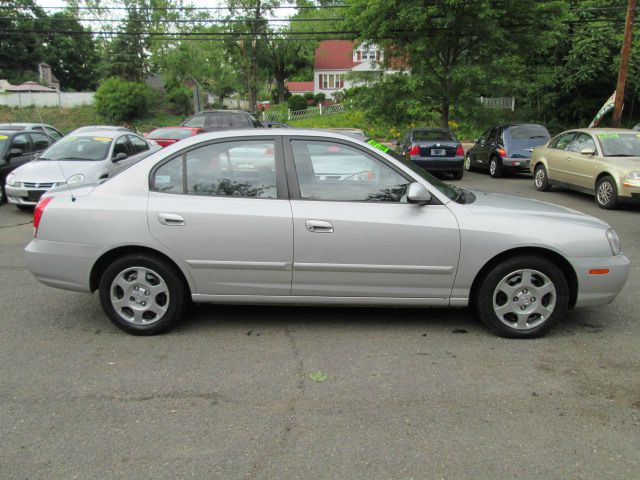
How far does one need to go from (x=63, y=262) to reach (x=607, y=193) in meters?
10.1

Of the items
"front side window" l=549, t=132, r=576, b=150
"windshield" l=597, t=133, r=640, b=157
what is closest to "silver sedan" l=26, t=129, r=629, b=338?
"windshield" l=597, t=133, r=640, b=157

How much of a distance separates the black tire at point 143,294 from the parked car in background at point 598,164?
9.14 m

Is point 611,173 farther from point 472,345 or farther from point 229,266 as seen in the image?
point 229,266

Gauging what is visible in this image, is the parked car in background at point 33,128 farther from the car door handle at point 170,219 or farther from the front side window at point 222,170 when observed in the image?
the car door handle at point 170,219

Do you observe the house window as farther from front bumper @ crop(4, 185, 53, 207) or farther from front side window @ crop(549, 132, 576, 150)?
front bumper @ crop(4, 185, 53, 207)

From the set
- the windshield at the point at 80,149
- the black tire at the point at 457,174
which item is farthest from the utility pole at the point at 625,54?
the windshield at the point at 80,149

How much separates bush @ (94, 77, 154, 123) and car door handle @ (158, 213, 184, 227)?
133ft

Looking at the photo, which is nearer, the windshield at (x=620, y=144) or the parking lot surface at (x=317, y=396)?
the parking lot surface at (x=317, y=396)

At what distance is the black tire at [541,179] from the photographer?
12938 mm

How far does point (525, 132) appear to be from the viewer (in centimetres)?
1622

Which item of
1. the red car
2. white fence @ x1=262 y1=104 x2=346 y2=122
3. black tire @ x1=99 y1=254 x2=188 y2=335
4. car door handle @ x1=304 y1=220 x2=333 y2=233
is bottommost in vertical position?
black tire @ x1=99 y1=254 x2=188 y2=335

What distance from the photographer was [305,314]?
488 centimetres

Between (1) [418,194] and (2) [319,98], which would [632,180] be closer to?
(1) [418,194]

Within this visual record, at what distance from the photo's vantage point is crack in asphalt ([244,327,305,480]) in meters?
2.75
